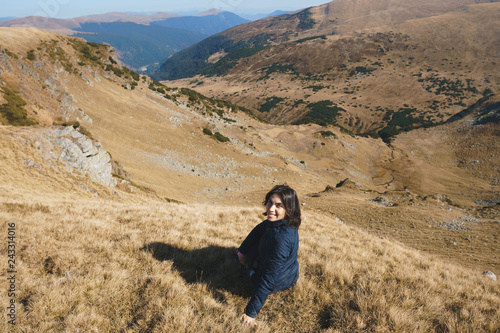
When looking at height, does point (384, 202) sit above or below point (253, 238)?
below

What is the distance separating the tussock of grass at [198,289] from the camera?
3248 millimetres

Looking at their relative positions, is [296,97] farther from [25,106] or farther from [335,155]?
[25,106]

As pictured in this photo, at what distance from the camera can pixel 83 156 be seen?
1786cm

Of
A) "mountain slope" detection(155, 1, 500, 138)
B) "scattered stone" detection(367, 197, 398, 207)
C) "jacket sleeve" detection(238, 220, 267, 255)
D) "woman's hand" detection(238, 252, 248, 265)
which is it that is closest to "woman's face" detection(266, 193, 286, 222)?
"jacket sleeve" detection(238, 220, 267, 255)

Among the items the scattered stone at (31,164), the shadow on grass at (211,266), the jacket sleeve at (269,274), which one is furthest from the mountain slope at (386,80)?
the jacket sleeve at (269,274)

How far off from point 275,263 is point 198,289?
1.68m

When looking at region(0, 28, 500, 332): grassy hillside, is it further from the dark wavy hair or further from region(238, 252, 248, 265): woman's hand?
the dark wavy hair

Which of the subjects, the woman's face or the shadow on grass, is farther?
the shadow on grass

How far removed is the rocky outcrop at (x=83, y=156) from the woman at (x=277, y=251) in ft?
61.3

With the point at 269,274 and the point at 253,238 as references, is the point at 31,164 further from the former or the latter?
the point at 269,274

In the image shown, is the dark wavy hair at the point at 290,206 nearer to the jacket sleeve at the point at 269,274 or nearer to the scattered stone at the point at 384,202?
the jacket sleeve at the point at 269,274

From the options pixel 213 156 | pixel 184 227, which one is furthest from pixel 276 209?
pixel 213 156

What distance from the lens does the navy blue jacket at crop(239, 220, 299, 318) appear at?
326cm

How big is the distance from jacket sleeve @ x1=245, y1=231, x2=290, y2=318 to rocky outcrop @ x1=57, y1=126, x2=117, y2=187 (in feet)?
61.9
